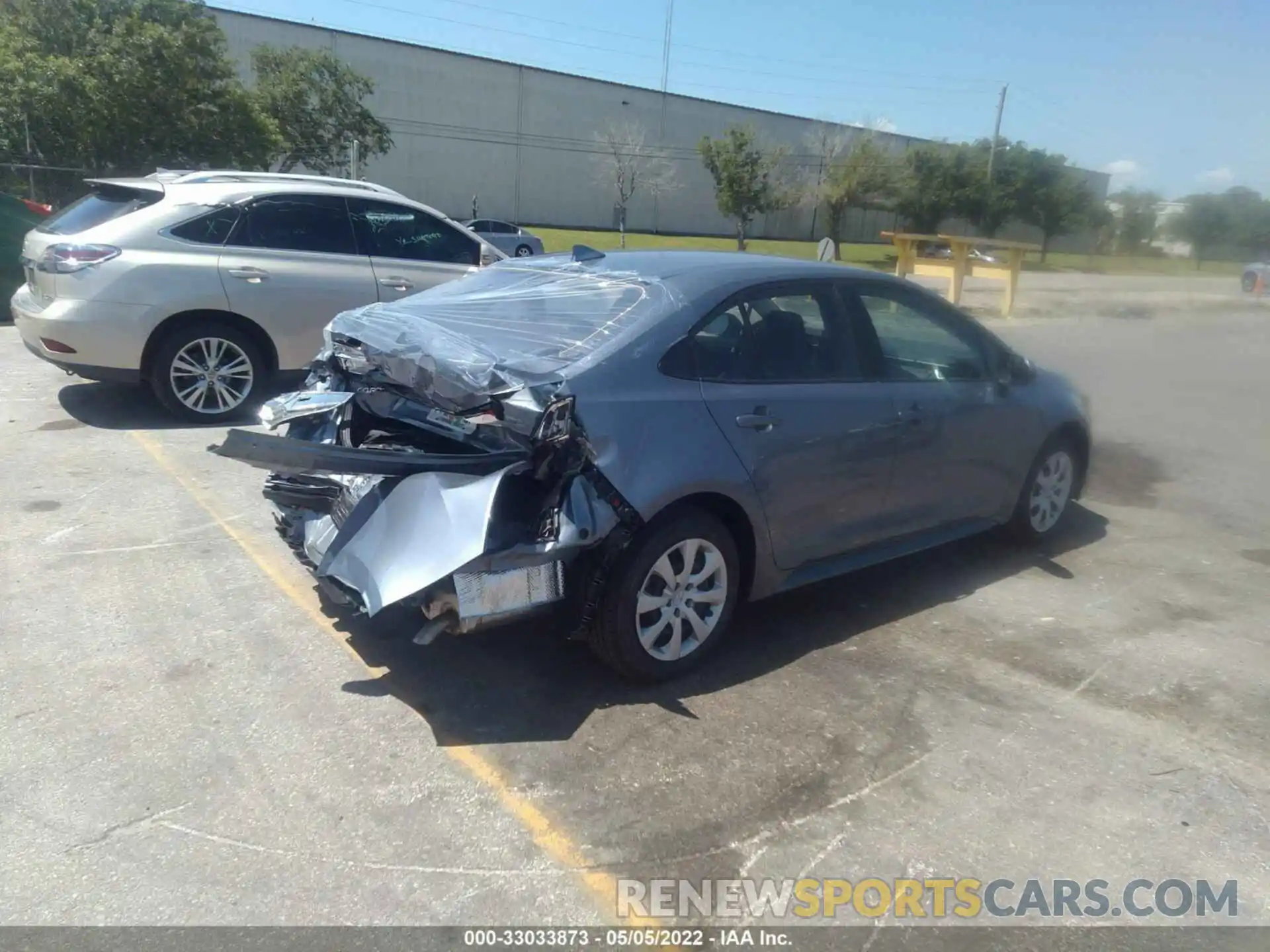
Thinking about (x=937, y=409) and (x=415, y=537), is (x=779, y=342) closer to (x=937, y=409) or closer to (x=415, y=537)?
(x=937, y=409)

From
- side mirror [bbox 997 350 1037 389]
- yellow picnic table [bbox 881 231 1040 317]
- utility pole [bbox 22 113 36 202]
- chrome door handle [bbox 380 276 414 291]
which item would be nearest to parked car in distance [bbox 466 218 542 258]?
yellow picnic table [bbox 881 231 1040 317]

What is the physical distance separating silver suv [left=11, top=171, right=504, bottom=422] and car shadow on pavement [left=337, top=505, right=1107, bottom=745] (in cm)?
390

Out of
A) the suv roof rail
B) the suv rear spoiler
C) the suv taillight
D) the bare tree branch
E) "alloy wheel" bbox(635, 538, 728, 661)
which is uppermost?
the bare tree branch

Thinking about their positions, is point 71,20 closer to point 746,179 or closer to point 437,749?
point 437,749

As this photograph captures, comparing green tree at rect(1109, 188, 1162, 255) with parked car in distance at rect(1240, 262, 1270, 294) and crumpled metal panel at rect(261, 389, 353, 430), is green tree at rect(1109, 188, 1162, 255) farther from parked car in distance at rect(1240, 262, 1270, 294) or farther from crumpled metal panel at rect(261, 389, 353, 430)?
crumpled metal panel at rect(261, 389, 353, 430)

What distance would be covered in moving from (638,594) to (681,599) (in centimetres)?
27

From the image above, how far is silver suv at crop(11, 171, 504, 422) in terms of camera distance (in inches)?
280

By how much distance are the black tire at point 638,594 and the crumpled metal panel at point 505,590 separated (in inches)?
8.7

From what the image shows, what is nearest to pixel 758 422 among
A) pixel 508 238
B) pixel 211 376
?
pixel 211 376

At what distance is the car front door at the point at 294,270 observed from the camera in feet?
25.0

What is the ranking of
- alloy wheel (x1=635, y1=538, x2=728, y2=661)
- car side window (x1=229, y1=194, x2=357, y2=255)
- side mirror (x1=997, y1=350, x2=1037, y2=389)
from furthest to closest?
car side window (x1=229, y1=194, x2=357, y2=255), side mirror (x1=997, y1=350, x2=1037, y2=389), alloy wheel (x1=635, y1=538, x2=728, y2=661)

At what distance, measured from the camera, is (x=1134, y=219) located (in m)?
25.6

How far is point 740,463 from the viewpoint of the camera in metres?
4.10

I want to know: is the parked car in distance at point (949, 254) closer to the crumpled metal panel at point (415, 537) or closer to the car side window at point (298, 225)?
the car side window at point (298, 225)
